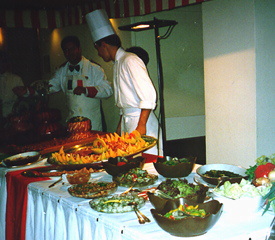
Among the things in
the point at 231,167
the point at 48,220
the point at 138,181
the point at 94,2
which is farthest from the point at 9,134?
the point at 94,2

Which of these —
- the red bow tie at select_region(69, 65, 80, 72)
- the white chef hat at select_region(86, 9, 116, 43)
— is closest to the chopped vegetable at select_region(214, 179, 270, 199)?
the white chef hat at select_region(86, 9, 116, 43)

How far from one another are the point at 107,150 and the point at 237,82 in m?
1.63

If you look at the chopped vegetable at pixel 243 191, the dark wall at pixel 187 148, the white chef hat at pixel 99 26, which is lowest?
the dark wall at pixel 187 148

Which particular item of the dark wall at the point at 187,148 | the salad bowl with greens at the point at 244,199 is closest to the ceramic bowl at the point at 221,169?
the salad bowl with greens at the point at 244,199

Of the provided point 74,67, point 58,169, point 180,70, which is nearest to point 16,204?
point 58,169

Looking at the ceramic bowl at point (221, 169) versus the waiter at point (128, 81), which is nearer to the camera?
the ceramic bowl at point (221, 169)

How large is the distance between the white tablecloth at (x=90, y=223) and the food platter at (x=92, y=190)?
3 centimetres

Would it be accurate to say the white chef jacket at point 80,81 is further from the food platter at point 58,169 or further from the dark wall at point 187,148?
the food platter at point 58,169

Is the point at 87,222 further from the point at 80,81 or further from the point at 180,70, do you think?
the point at 180,70

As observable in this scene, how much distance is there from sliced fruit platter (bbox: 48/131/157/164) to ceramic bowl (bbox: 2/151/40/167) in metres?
0.14

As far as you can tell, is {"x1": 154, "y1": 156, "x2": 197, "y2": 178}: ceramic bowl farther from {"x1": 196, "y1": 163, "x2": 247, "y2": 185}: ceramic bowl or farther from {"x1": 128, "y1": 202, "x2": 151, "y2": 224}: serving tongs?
{"x1": 128, "y1": 202, "x2": 151, "y2": 224}: serving tongs

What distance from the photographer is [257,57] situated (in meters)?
3.08

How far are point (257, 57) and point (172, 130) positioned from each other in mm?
3052

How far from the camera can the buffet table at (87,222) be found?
116 cm
